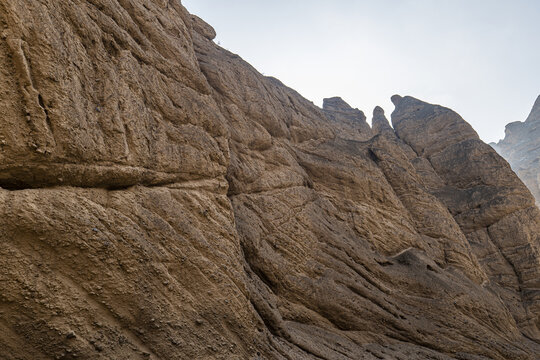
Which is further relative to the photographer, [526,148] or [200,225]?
[526,148]

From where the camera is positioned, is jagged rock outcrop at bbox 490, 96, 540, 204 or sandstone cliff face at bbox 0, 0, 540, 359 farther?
jagged rock outcrop at bbox 490, 96, 540, 204

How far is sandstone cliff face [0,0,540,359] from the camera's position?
19.7ft

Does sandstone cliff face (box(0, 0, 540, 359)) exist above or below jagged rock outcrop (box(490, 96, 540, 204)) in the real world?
below

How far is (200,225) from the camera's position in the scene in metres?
9.73

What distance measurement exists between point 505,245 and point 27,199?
31.8m

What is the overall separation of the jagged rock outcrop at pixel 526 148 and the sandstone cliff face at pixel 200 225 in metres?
72.4

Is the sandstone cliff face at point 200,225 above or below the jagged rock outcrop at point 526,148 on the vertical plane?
below

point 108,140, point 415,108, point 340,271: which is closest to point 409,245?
point 340,271

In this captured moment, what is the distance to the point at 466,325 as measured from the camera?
50.5ft

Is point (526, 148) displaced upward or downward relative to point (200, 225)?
upward

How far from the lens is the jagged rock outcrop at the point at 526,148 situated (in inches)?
3160

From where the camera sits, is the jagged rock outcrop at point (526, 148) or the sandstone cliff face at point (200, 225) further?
the jagged rock outcrop at point (526, 148)

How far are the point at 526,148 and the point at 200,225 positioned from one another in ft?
416

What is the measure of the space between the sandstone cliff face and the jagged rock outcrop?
72.4m
